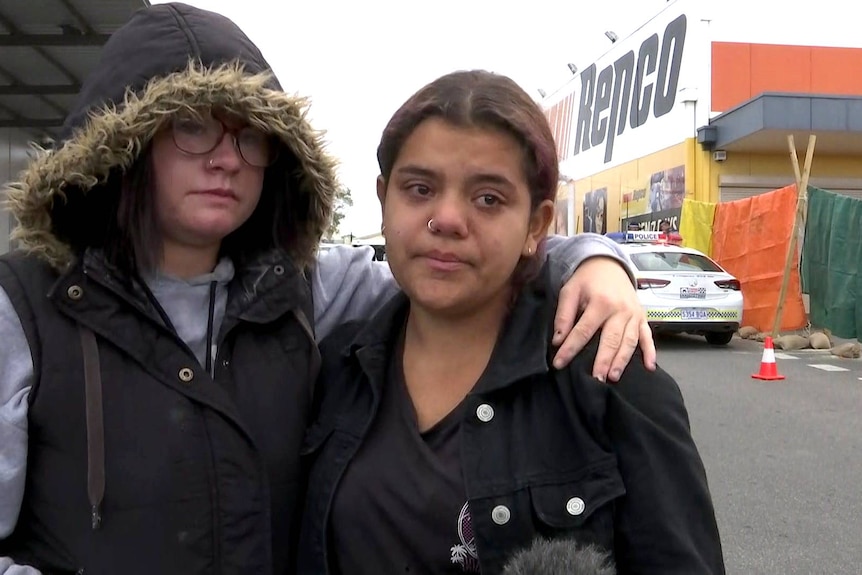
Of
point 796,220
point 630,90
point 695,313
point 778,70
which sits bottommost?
point 695,313

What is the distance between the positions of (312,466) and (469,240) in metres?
0.64

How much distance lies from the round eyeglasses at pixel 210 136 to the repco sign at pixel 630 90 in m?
19.6

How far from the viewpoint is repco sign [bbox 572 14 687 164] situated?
20.2 m

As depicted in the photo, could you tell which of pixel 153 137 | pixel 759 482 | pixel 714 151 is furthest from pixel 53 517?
pixel 714 151

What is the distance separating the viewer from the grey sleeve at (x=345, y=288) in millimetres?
2125

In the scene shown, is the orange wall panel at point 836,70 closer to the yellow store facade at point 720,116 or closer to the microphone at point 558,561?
the yellow store facade at point 720,116

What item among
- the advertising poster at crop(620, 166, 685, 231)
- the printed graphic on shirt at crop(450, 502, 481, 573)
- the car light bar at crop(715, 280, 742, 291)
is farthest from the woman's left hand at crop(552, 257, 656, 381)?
the advertising poster at crop(620, 166, 685, 231)

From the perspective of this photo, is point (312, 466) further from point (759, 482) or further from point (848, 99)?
point (848, 99)

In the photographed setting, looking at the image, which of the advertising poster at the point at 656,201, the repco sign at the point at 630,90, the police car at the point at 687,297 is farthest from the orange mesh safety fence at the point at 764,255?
the repco sign at the point at 630,90

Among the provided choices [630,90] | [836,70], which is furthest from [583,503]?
[630,90]

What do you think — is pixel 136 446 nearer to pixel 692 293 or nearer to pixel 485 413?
pixel 485 413

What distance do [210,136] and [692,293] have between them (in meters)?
10.7

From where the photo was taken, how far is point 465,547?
156cm

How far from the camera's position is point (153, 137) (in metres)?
1.81
